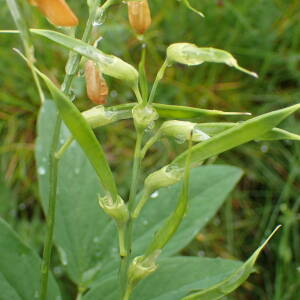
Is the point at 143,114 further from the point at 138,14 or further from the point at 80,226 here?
the point at 80,226

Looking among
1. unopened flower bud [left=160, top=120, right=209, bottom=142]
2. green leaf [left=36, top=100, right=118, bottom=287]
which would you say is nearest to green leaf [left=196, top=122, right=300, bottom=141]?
unopened flower bud [left=160, top=120, right=209, bottom=142]

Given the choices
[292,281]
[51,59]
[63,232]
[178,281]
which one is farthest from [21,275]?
[51,59]

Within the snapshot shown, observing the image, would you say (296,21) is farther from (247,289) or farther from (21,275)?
(21,275)

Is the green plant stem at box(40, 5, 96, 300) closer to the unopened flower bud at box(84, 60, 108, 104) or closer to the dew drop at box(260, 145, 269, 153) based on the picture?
the unopened flower bud at box(84, 60, 108, 104)

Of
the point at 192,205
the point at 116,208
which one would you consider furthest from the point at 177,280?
the point at 116,208

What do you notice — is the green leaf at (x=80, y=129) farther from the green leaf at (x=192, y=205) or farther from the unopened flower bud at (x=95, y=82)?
the green leaf at (x=192, y=205)
